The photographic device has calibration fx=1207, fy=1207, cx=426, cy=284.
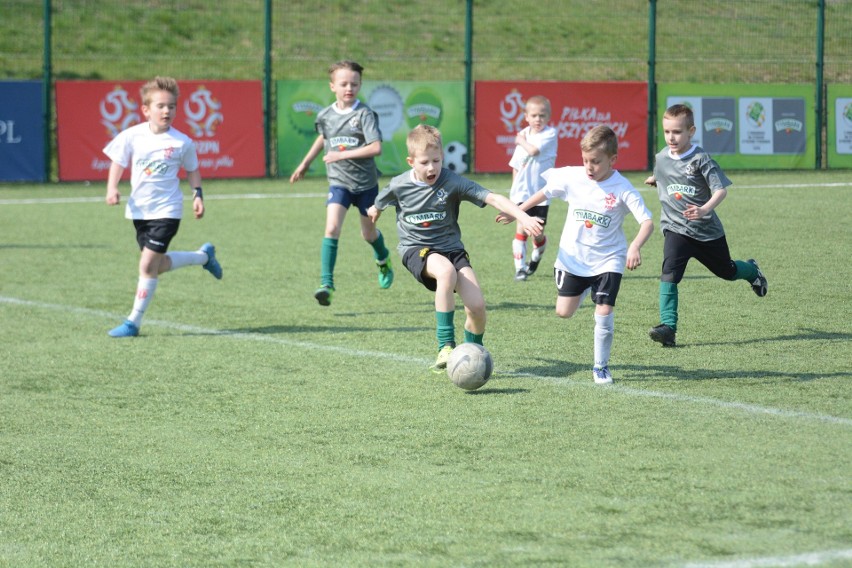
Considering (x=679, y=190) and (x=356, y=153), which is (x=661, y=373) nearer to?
(x=679, y=190)

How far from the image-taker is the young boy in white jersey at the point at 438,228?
292 inches

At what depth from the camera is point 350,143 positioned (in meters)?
10.4

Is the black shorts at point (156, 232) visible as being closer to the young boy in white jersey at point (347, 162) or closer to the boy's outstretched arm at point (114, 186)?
the boy's outstretched arm at point (114, 186)

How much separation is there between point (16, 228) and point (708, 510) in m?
13.1

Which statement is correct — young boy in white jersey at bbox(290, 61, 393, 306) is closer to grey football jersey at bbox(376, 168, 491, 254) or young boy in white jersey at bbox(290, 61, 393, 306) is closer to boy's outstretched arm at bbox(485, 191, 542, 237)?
grey football jersey at bbox(376, 168, 491, 254)

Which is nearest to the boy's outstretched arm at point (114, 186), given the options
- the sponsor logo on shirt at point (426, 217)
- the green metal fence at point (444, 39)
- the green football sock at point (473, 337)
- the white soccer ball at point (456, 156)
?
the sponsor logo on shirt at point (426, 217)

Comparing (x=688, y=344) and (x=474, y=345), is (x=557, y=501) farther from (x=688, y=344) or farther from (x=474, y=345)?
(x=688, y=344)

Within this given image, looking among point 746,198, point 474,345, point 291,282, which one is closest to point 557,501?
point 474,345

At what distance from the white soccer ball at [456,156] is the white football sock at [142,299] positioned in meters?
14.6

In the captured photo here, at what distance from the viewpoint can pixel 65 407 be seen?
681 cm

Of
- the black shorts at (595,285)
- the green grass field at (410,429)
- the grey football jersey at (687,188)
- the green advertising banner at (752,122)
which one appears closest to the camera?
the green grass field at (410,429)

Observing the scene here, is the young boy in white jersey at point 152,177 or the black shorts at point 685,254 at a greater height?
the young boy in white jersey at point 152,177

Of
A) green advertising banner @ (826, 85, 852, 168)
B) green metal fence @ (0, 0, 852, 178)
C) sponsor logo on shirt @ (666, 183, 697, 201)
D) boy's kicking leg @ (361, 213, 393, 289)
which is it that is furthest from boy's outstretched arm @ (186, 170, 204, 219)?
green advertising banner @ (826, 85, 852, 168)

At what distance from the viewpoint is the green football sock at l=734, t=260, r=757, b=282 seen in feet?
29.3
